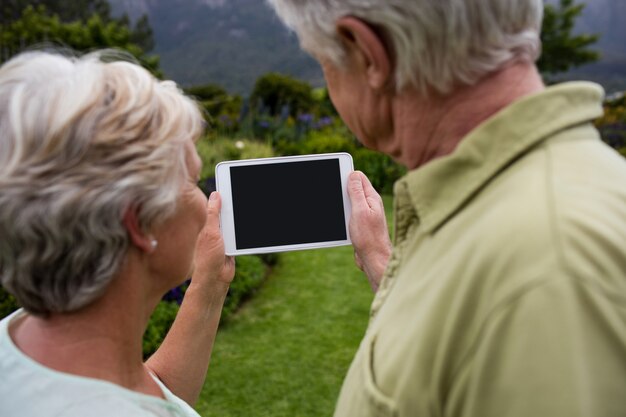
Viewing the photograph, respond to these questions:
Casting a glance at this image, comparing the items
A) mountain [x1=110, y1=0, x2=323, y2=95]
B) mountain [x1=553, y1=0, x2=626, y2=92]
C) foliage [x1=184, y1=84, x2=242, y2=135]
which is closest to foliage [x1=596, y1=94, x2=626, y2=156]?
mountain [x1=553, y1=0, x2=626, y2=92]

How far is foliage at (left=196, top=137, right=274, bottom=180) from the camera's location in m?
8.64

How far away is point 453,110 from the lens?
3.79ft

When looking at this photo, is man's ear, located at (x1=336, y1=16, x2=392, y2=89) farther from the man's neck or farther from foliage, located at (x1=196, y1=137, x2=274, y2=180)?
foliage, located at (x1=196, y1=137, x2=274, y2=180)

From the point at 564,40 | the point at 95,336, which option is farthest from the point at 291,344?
the point at 564,40

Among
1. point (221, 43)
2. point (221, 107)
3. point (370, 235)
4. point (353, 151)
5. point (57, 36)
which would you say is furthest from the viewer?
point (221, 43)

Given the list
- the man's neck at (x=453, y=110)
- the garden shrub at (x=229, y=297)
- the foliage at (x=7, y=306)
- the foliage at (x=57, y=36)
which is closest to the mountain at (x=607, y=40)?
the foliage at (x=57, y=36)

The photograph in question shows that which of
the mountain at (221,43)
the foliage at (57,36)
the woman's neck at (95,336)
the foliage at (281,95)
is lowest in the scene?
the mountain at (221,43)

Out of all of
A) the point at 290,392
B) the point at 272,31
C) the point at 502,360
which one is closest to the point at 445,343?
the point at 502,360

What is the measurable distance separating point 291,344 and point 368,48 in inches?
161

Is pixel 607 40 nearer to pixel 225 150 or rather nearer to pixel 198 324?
pixel 225 150

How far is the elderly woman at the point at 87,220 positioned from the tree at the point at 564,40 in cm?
1806

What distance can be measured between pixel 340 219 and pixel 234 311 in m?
3.67

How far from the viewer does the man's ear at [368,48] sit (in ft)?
3.73

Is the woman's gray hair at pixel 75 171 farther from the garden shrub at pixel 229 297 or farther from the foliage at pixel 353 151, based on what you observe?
the foliage at pixel 353 151
